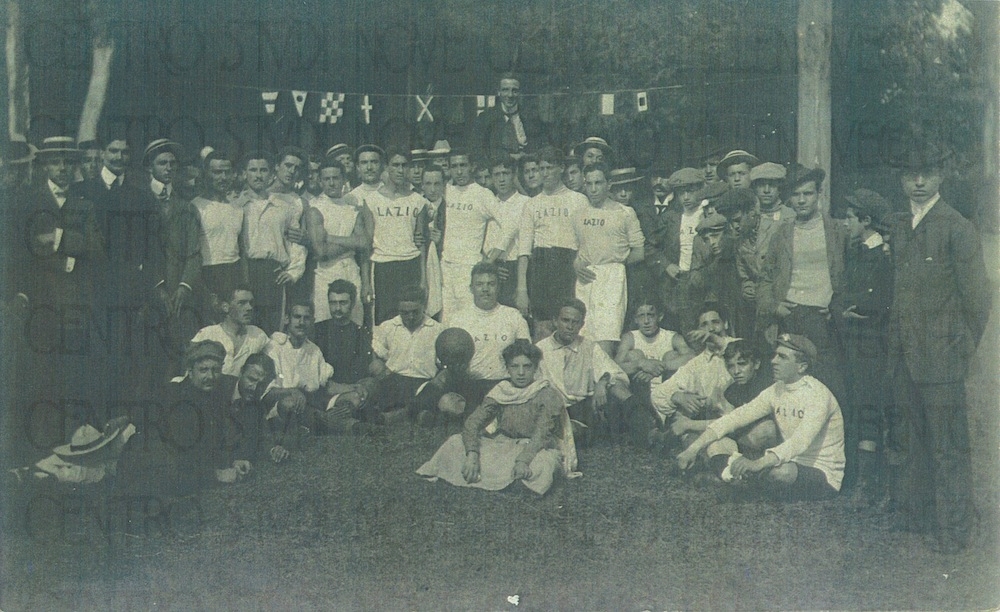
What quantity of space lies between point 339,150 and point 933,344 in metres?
3.65

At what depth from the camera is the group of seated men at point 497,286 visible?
6.77 m

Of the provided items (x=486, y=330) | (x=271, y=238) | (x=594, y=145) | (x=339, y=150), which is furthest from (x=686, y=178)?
(x=271, y=238)

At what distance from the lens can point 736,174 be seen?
6789 mm

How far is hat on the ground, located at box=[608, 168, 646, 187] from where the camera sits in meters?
6.79

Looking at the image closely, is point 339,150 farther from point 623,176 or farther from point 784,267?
point 784,267

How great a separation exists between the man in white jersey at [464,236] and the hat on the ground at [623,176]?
2.07 ft

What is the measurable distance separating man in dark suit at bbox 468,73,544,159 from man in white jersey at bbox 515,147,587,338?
13cm

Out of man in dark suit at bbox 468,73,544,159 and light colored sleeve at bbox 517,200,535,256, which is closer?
man in dark suit at bbox 468,73,544,159

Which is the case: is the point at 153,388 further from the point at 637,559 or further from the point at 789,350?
the point at 789,350

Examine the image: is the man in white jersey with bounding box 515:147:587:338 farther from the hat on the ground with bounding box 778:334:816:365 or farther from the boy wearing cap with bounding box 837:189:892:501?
the boy wearing cap with bounding box 837:189:892:501

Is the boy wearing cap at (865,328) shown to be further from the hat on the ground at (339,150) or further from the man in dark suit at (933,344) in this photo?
the hat on the ground at (339,150)

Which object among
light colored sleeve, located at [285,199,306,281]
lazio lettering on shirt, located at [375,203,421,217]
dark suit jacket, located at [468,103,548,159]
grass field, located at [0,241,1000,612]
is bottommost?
grass field, located at [0,241,1000,612]

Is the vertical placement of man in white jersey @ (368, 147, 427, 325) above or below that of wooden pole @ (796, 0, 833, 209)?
below

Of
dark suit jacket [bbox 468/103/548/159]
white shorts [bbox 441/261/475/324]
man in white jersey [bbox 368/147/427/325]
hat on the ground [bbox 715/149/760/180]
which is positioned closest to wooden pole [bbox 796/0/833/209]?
hat on the ground [bbox 715/149/760/180]
